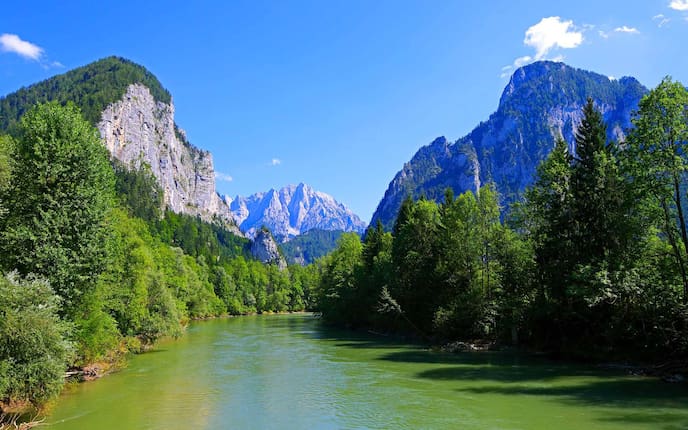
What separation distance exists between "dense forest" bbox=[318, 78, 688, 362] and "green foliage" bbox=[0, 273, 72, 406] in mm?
27521

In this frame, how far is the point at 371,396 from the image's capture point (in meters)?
25.0

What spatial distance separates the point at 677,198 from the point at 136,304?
39.4 metres

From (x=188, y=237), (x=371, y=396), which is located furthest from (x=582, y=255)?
(x=188, y=237)

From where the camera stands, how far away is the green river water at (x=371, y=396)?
19.9 m

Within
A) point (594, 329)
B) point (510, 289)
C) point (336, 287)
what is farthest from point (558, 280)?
point (336, 287)

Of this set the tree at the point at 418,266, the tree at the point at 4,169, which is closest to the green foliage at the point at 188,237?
the tree at the point at 418,266

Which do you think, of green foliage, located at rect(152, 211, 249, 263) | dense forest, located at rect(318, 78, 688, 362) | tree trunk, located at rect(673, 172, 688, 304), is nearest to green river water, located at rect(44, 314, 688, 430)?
dense forest, located at rect(318, 78, 688, 362)

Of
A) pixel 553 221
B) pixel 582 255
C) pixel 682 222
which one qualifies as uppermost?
pixel 553 221

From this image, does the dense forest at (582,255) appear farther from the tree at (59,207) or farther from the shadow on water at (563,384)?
the tree at (59,207)

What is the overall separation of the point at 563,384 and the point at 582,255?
10.9m

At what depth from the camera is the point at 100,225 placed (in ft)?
82.8

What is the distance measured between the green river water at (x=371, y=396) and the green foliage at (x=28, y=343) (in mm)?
2835

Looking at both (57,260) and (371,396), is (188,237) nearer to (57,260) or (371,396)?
(57,260)

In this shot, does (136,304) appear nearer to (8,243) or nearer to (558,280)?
(8,243)
